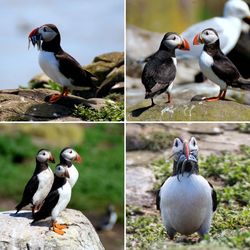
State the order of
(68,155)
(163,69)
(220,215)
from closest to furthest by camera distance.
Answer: (68,155) < (220,215) < (163,69)

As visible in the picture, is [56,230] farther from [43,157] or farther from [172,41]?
[172,41]

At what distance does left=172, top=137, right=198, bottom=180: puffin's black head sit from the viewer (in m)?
7.43

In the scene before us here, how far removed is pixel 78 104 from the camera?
385 inches

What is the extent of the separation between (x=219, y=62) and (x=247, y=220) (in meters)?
1.61

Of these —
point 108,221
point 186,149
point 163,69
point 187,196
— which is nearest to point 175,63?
point 163,69

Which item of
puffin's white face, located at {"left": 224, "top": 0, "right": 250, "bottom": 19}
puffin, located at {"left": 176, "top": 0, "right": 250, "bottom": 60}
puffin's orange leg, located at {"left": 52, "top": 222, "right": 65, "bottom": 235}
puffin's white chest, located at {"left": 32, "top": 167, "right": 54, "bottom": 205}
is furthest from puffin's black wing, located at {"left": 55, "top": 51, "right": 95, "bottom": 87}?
puffin's white face, located at {"left": 224, "top": 0, "right": 250, "bottom": 19}

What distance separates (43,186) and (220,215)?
1901 millimetres

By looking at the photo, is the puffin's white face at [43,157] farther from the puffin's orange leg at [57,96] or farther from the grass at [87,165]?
the grass at [87,165]

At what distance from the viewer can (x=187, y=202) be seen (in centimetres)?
745

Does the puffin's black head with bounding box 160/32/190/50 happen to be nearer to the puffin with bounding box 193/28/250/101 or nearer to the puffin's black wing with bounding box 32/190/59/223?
the puffin with bounding box 193/28/250/101

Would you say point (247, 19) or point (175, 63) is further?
point (247, 19)

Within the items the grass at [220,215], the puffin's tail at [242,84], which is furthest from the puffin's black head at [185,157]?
the puffin's tail at [242,84]

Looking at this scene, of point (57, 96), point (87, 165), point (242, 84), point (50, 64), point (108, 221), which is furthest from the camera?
point (87, 165)

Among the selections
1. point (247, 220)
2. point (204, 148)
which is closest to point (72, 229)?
point (247, 220)
